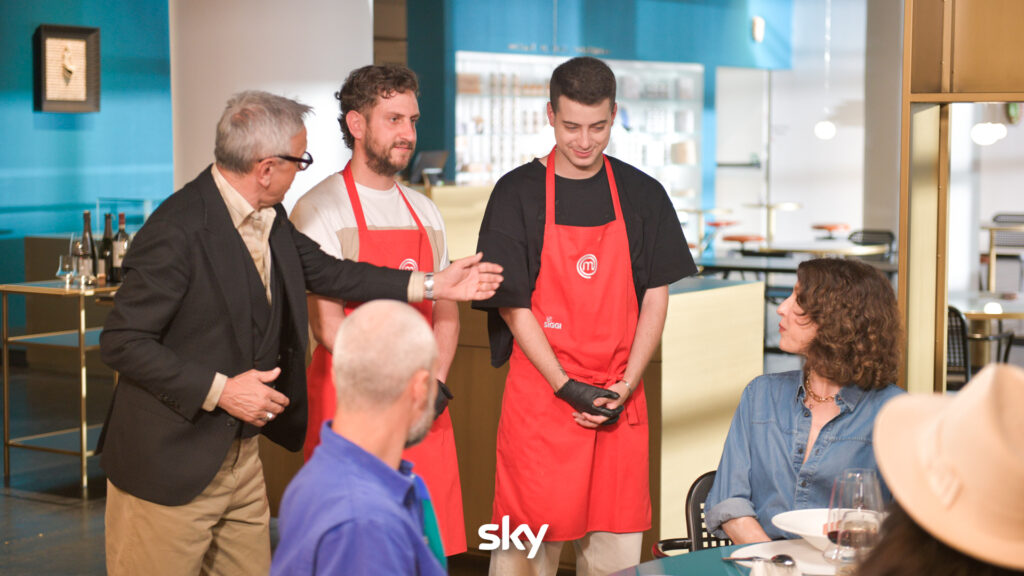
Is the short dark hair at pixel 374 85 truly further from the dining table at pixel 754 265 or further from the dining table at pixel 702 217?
the dining table at pixel 702 217

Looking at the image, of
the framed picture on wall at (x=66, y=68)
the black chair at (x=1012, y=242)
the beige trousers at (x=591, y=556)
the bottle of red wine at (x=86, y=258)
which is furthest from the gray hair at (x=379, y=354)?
the black chair at (x=1012, y=242)

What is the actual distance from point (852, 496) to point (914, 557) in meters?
0.67

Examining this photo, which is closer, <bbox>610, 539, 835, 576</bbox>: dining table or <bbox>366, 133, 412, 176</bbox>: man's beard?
<bbox>610, 539, 835, 576</bbox>: dining table

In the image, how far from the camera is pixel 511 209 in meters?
2.92

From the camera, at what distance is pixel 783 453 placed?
7.98 feet

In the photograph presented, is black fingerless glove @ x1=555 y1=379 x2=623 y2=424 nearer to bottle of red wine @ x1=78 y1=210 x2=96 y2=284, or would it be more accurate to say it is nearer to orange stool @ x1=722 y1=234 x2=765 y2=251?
bottle of red wine @ x1=78 y1=210 x2=96 y2=284

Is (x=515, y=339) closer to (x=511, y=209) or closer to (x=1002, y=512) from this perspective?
(x=511, y=209)

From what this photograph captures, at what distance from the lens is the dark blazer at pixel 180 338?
2.38 m

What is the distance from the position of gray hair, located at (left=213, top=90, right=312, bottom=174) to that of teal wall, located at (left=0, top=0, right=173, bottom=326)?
324 inches

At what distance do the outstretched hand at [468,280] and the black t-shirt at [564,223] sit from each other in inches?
4.6

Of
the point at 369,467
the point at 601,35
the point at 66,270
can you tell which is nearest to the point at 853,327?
the point at 369,467

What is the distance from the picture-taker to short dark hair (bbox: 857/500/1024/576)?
3.51ft

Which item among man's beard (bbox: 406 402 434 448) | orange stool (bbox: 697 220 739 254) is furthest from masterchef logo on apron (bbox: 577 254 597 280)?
orange stool (bbox: 697 220 739 254)

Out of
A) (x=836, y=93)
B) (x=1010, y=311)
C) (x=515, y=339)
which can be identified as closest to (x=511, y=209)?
(x=515, y=339)
